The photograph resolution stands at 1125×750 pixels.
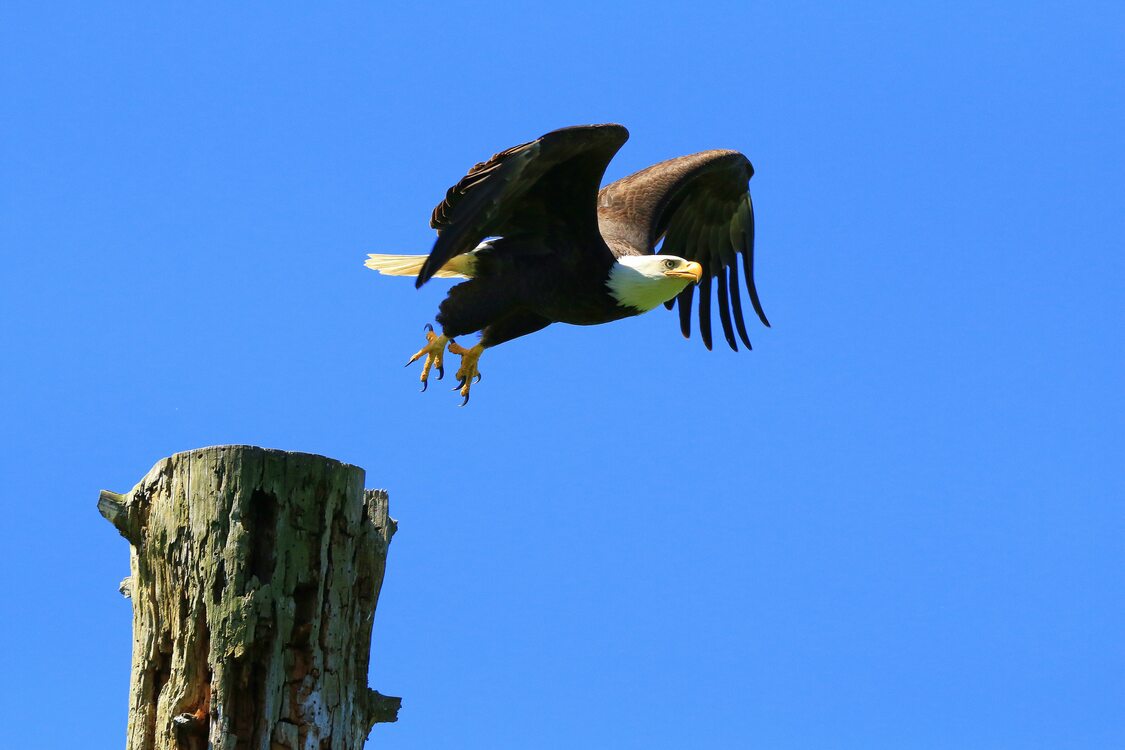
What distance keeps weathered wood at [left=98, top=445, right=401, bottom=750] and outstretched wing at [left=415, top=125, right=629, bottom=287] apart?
1.74 m

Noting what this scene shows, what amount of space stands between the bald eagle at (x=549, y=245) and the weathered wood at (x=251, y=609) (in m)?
1.79

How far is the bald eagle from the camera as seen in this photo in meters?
Answer: 5.53

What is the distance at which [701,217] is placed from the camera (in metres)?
8.18

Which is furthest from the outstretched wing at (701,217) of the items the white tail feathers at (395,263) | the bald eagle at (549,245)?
the white tail feathers at (395,263)

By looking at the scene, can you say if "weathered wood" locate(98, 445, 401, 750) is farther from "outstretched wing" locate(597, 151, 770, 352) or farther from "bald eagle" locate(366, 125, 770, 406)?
"outstretched wing" locate(597, 151, 770, 352)

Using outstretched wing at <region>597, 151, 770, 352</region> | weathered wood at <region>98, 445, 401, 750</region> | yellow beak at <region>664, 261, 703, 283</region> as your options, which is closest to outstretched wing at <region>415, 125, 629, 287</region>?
yellow beak at <region>664, 261, 703, 283</region>

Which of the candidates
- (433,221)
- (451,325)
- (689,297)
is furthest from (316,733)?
(689,297)

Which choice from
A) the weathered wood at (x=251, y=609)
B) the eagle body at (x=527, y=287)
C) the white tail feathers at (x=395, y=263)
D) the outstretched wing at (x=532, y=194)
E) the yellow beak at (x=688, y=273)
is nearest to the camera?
the weathered wood at (x=251, y=609)

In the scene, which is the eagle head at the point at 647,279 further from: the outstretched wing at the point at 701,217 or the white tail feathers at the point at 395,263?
the white tail feathers at the point at 395,263

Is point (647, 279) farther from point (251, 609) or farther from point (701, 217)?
point (251, 609)

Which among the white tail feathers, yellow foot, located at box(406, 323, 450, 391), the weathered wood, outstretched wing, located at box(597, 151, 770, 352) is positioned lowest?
the weathered wood

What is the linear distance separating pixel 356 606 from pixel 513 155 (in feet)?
8.28

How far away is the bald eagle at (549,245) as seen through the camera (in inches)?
218

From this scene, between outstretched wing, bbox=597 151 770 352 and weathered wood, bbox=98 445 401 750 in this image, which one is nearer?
weathered wood, bbox=98 445 401 750
